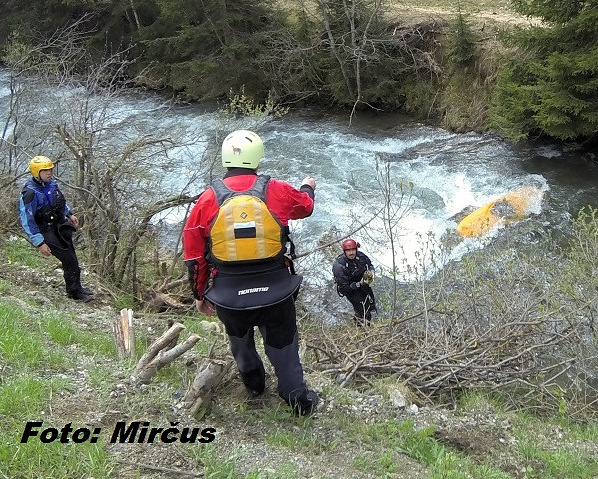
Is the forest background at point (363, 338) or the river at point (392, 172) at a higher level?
the forest background at point (363, 338)

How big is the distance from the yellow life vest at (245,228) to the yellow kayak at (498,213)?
8.04 m

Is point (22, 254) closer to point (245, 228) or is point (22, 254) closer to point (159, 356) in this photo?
point (159, 356)

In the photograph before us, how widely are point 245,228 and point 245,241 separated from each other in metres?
0.08

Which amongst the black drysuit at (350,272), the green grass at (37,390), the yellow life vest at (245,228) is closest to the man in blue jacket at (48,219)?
the green grass at (37,390)

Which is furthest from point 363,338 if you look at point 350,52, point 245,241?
point 350,52

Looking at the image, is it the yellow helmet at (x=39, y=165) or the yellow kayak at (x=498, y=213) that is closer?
the yellow helmet at (x=39, y=165)

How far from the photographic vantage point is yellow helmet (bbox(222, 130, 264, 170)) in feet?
12.1

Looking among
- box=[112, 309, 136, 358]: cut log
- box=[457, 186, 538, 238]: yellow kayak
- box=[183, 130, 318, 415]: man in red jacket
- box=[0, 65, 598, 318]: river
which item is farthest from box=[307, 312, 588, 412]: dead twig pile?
box=[457, 186, 538, 238]: yellow kayak

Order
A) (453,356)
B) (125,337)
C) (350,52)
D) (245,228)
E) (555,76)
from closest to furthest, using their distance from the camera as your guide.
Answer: (245,228) → (125,337) → (453,356) → (555,76) → (350,52)

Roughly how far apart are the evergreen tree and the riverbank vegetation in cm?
3

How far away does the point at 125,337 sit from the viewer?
501 centimetres

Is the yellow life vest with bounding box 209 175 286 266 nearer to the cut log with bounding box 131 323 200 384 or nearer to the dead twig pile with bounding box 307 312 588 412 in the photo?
the cut log with bounding box 131 323 200 384

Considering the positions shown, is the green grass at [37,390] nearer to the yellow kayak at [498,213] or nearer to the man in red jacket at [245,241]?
the man in red jacket at [245,241]

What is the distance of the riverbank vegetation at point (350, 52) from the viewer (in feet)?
46.0
